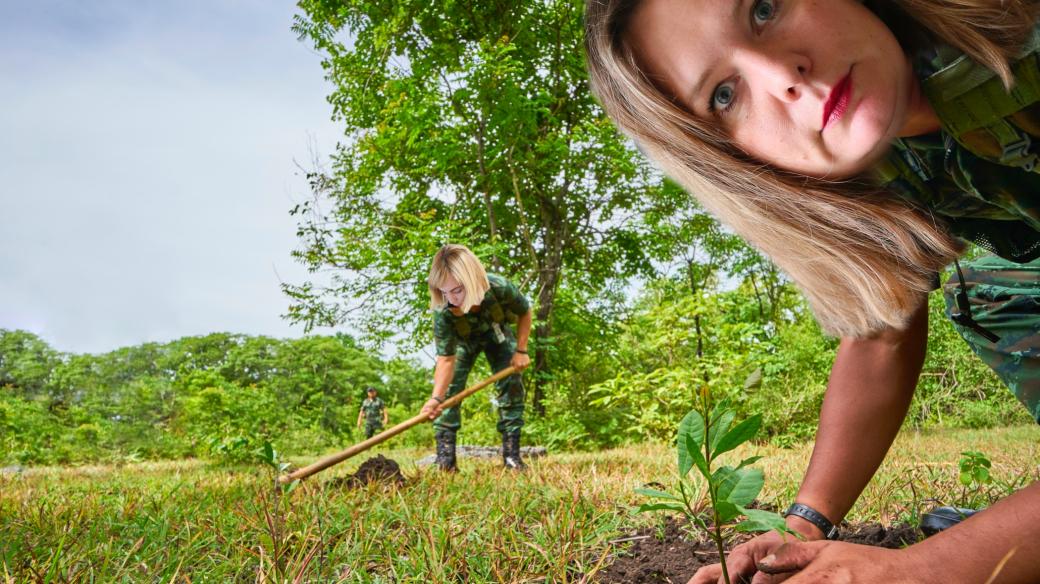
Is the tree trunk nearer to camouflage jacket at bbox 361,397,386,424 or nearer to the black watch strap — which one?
camouflage jacket at bbox 361,397,386,424

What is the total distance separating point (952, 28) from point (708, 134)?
52cm

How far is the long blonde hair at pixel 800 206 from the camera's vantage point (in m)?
1.58

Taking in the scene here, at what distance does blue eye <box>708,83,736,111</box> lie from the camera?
1.38 meters

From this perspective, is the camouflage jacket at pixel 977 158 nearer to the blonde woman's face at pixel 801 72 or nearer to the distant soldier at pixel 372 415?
the blonde woman's face at pixel 801 72

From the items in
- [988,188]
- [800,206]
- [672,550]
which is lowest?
[672,550]

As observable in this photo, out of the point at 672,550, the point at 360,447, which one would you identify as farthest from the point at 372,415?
the point at 672,550

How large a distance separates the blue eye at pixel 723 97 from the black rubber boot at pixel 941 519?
117 cm

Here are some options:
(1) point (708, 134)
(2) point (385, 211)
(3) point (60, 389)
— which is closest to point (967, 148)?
(1) point (708, 134)

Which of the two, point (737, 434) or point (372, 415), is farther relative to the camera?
point (372, 415)

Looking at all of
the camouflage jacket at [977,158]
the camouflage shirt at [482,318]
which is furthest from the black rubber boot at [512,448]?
the camouflage jacket at [977,158]

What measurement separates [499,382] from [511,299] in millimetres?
900

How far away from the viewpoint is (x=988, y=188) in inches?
52.5

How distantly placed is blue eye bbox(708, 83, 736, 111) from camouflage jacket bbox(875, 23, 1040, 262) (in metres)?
0.37

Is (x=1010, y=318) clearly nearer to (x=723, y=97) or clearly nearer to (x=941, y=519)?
(x=941, y=519)
